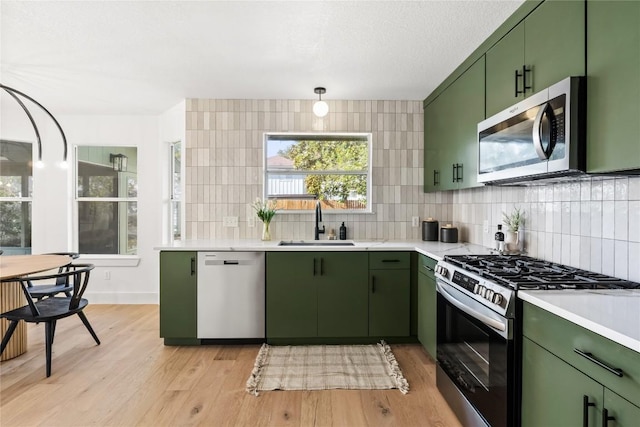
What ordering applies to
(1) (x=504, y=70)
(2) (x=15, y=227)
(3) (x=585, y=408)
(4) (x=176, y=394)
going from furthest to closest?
1. (2) (x=15, y=227)
2. (4) (x=176, y=394)
3. (1) (x=504, y=70)
4. (3) (x=585, y=408)

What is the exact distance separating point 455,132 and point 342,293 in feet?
5.47

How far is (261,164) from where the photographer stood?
150 inches

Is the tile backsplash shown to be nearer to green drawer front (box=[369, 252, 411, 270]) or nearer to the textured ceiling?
the textured ceiling

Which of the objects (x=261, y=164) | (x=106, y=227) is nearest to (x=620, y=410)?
(x=261, y=164)

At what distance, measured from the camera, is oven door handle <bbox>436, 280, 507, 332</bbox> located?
5.18 ft

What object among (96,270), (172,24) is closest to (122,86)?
(172,24)

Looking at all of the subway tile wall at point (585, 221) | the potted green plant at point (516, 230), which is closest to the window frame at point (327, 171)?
the subway tile wall at point (585, 221)

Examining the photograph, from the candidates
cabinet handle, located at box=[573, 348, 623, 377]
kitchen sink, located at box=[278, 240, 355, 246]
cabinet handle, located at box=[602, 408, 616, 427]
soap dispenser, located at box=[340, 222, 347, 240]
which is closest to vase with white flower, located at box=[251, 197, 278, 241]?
kitchen sink, located at box=[278, 240, 355, 246]

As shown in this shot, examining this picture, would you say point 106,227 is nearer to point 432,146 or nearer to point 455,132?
point 432,146

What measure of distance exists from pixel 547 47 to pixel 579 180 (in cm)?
73

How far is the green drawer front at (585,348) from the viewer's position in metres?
0.98

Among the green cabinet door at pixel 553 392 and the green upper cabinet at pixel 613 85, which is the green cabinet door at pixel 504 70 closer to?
the green upper cabinet at pixel 613 85

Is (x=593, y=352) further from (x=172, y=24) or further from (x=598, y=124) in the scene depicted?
(x=172, y=24)

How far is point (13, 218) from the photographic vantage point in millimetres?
4438
